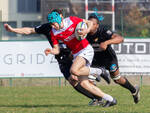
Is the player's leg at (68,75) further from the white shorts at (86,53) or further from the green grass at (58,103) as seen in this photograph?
the white shorts at (86,53)

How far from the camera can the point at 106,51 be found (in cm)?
1152

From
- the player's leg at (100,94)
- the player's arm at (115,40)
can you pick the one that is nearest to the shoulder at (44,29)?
the player's arm at (115,40)

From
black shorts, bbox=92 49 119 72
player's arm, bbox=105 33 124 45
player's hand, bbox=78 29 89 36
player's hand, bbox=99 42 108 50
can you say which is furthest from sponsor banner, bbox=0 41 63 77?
player's hand, bbox=78 29 89 36

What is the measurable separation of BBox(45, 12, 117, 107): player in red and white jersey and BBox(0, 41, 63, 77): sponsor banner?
7.63 meters

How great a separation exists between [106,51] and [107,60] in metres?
0.20

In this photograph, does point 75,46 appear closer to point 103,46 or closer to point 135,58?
point 103,46

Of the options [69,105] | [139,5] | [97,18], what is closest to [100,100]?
[69,105]

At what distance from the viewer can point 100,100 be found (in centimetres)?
1100

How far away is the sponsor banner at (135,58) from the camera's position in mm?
17778

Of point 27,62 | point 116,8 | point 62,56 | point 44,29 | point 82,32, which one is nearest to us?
point 82,32

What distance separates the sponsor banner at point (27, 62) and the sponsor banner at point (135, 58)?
2.15 m

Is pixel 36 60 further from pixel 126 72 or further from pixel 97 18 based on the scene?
pixel 97 18

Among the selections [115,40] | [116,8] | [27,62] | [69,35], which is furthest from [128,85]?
[116,8]

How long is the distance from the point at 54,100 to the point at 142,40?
622cm
